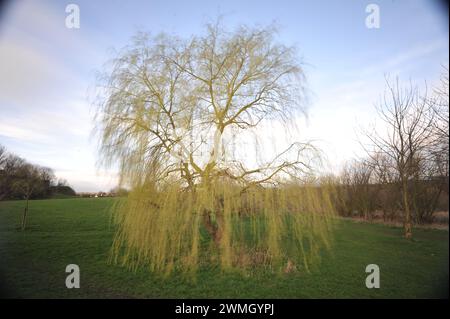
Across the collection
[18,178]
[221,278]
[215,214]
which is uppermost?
[18,178]

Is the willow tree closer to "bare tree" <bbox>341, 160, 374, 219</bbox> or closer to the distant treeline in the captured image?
the distant treeline

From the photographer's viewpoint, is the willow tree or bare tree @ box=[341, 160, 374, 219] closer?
the willow tree

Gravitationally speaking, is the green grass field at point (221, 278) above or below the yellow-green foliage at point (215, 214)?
below

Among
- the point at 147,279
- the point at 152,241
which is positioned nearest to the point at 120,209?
the point at 152,241

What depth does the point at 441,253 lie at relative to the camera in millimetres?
8633

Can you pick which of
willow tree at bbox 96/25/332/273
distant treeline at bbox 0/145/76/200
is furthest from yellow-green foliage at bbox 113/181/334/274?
distant treeline at bbox 0/145/76/200

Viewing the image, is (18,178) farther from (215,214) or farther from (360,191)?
(360,191)

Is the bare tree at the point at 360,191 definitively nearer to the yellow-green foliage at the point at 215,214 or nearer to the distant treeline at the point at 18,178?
the yellow-green foliage at the point at 215,214

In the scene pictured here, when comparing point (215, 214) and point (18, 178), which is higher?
point (18, 178)

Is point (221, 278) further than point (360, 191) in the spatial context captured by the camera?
No

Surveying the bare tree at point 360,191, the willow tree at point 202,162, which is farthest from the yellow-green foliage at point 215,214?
the bare tree at point 360,191

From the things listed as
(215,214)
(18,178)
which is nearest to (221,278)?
(215,214)
